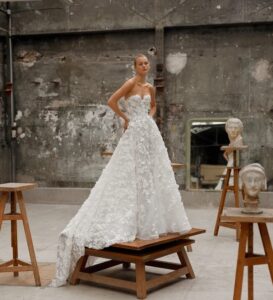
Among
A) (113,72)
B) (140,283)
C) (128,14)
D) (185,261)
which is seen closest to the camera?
(140,283)

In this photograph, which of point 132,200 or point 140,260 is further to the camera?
point 132,200

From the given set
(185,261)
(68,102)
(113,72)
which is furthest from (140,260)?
(68,102)

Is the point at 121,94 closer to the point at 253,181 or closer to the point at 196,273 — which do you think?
the point at 253,181

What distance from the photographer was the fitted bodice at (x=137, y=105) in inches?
198

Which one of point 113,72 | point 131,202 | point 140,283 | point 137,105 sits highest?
point 113,72

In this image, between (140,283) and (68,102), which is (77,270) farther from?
(68,102)

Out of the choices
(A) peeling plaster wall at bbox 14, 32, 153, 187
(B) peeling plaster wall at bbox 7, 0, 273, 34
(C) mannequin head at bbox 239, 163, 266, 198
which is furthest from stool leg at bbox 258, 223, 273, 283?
(A) peeling plaster wall at bbox 14, 32, 153, 187

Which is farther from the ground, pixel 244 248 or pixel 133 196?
pixel 133 196

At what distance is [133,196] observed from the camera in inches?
191

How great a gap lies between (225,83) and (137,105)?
16.0 feet

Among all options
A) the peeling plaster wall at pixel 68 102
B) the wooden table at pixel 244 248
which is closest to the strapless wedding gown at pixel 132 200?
the wooden table at pixel 244 248

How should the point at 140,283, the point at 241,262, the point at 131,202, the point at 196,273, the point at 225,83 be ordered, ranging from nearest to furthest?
1. the point at 241,262
2. the point at 140,283
3. the point at 131,202
4. the point at 196,273
5. the point at 225,83

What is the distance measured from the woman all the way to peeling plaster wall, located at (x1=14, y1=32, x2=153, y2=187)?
4.99m

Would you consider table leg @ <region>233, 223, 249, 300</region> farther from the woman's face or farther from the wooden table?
the woman's face
